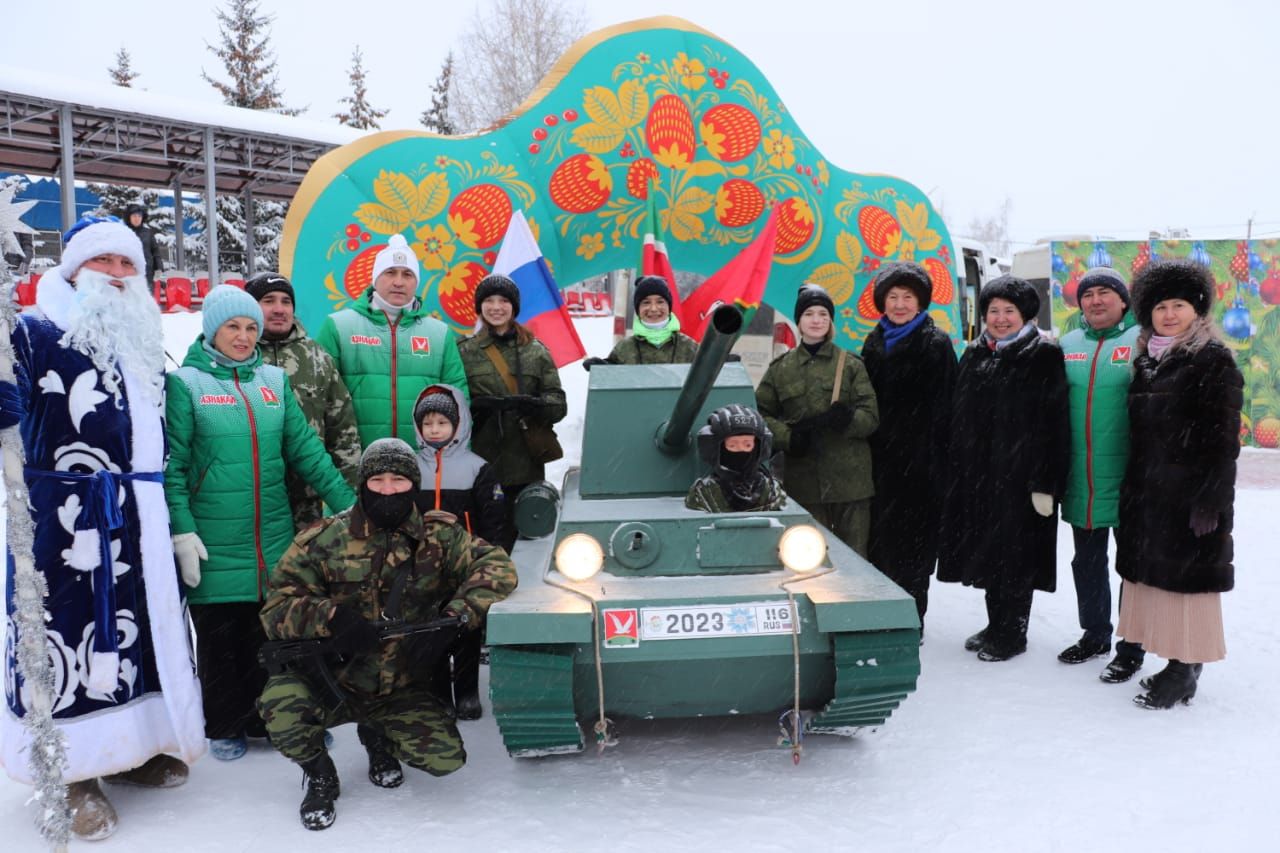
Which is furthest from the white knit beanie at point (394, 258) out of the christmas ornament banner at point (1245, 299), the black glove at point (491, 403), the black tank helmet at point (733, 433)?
the christmas ornament banner at point (1245, 299)

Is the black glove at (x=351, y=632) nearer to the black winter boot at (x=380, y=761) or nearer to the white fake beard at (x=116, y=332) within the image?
the black winter boot at (x=380, y=761)

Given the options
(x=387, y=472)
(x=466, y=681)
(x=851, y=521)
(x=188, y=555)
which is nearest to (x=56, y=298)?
(x=188, y=555)

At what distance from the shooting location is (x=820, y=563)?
3855mm

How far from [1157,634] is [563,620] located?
288cm

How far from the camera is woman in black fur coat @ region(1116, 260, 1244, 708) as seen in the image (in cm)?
420

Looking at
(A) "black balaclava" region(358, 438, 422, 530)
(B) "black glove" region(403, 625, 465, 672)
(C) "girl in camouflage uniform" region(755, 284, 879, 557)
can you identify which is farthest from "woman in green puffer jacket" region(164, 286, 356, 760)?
A: (C) "girl in camouflage uniform" region(755, 284, 879, 557)

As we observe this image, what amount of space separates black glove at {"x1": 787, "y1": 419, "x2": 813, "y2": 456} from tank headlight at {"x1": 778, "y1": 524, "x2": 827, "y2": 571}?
124 centimetres

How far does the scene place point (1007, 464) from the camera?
16.1 ft

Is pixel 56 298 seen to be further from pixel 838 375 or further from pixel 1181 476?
pixel 1181 476

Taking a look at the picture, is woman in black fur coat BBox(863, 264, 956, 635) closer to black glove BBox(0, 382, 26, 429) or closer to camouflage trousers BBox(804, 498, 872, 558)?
camouflage trousers BBox(804, 498, 872, 558)

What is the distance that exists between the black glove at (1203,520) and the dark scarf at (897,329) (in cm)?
167

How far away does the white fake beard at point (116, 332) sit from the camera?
11.2ft

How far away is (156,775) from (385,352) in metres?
2.10

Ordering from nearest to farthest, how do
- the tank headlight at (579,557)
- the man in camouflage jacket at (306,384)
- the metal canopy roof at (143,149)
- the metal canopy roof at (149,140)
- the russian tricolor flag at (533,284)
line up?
1. the tank headlight at (579,557)
2. the man in camouflage jacket at (306,384)
3. the russian tricolor flag at (533,284)
4. the metal canopy roof at (149,140)
5. the metal canopy roof at (143,149)
